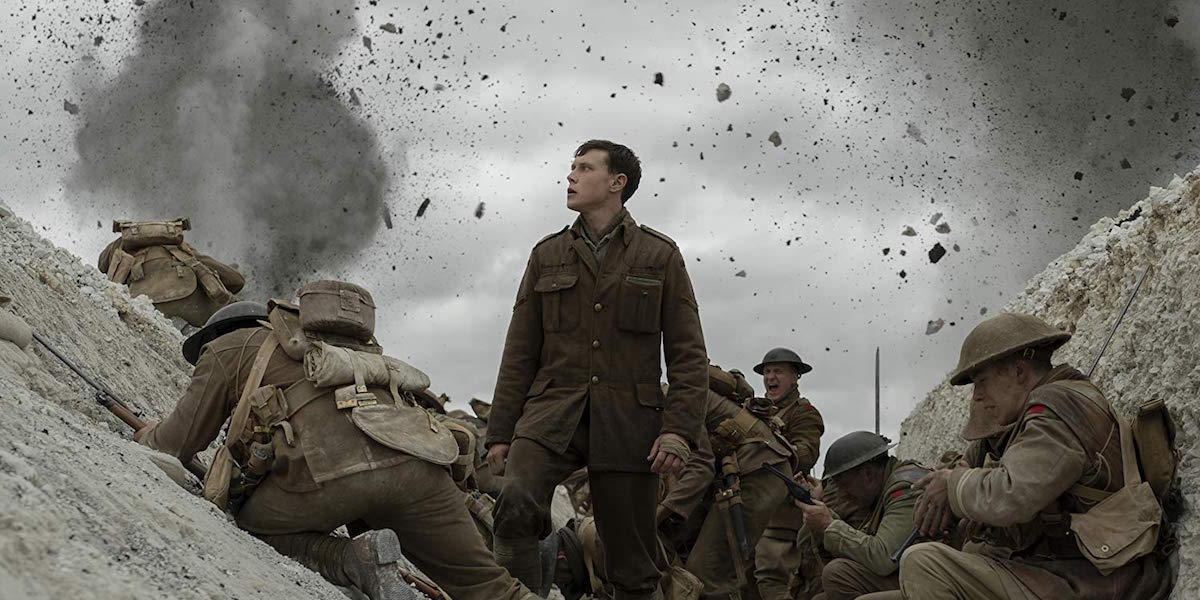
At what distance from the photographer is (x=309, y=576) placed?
16.8ft

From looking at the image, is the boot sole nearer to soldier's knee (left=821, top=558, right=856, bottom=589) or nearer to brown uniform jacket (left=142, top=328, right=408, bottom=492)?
brown uniform jacket (left=142, top=328, right=408, bottom=492)

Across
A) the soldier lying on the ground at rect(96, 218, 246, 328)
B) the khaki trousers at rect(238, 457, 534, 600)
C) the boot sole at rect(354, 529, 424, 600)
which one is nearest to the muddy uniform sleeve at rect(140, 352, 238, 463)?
the khaki trousers at rect(238, 457, 534, 600)

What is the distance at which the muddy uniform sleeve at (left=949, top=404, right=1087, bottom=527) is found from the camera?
4430 mm

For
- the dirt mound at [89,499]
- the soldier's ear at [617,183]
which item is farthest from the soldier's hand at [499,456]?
the soldier's ear at [617,183]

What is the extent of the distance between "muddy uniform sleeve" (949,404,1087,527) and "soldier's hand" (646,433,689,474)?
1.37m

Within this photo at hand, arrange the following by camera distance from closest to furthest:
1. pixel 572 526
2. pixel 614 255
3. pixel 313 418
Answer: pixel 313 418, pixel 614 255, pixel 572 526

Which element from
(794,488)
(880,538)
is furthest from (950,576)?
(794,488)

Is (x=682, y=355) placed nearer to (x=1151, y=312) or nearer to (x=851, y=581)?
(x=851, y=581)

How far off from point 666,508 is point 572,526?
1.15m

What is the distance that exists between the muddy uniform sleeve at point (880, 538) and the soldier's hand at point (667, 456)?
1514mm

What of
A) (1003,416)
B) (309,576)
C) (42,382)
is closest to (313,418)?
(309,576)

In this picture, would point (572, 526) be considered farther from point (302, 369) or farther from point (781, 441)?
point (302, 369)

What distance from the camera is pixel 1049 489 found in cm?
443

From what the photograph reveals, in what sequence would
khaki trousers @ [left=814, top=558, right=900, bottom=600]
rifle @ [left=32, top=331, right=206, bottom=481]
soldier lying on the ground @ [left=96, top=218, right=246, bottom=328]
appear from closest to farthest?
rifle @ [left=32, top=331, right=206, bottom=481] < khaki trousers @ [left=814, top=558, right=900, bottom=600] < soldier lying on the ground @ [left=96, top=218, right=246, bottom=328]
